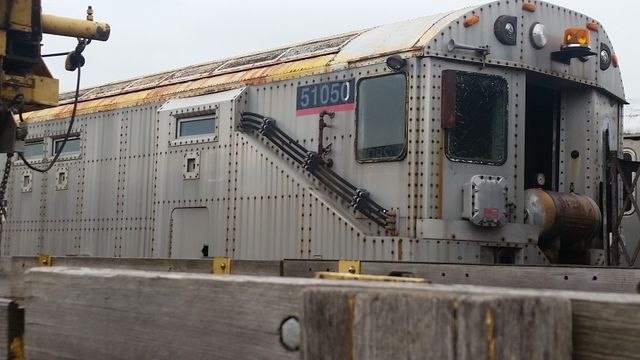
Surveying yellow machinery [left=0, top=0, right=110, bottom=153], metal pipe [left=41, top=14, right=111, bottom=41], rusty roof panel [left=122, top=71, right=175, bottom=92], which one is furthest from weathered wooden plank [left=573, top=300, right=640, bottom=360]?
rusty roof panel [left=122, top=71, right=175, bottom=92]

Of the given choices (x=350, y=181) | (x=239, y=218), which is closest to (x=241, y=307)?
(x=350, y=181)

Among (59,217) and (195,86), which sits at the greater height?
(195,86)

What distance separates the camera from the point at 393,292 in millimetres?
1686

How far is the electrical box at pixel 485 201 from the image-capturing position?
25.4ft

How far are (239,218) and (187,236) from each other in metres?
0.96

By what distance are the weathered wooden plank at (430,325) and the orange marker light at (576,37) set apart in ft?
24.8

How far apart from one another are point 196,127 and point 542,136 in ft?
13.5

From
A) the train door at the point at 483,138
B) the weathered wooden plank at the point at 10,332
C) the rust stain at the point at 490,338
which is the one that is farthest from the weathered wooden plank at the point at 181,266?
the rust stain at the point at 490,338

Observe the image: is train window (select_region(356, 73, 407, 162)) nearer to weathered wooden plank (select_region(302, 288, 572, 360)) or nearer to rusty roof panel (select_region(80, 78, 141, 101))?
rusty roof panel (select_region(80, 78, 141, 101))

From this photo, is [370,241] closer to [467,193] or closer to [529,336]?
[467,193]

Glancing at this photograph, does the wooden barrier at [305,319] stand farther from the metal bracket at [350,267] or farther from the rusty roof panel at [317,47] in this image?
the rusty roof panel at [317,47]

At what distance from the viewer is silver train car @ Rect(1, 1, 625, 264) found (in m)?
7.78

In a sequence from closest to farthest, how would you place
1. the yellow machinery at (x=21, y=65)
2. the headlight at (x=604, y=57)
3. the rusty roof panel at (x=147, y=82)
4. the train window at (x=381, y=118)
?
the yellow machinery at (x=21, y=65) < the train window at (x=381, y=118) < the headlight at (x=604, y=57) < the rusty roof panel at (x=147, y=82)

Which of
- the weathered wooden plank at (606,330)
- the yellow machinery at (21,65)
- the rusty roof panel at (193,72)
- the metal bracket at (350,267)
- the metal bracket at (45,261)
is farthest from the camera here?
the rusty roof panel at (193,72)
